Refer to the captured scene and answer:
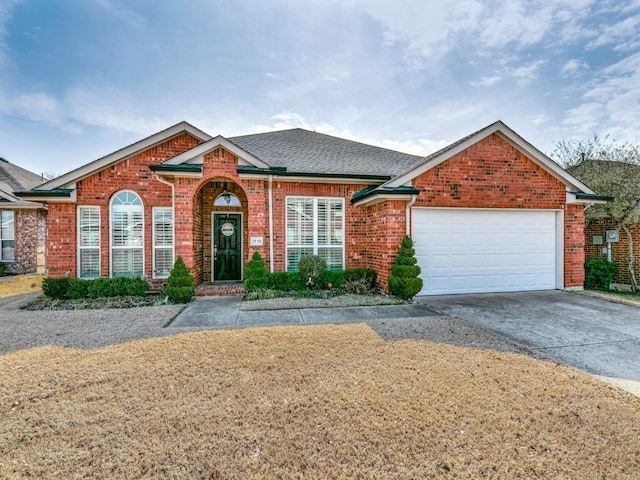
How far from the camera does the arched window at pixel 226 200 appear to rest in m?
10.3

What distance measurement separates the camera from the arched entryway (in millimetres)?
10180

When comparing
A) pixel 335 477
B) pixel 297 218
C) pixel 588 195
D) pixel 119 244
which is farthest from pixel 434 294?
pixel 119 244

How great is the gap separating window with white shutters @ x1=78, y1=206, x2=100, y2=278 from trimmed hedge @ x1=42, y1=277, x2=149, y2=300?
81 centimetres

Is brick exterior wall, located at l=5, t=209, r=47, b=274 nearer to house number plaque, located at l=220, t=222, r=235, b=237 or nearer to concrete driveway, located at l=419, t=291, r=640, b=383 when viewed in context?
house number plaque, located at l=220, t=222, r=235, b=237

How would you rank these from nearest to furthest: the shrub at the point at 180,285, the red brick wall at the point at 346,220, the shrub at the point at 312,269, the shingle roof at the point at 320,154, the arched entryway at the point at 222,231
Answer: the shrub at the point at 180,285
the shrub at the point at 312,269
the red brick wall at the point at 346,220
the shingle roof at the point at 320,154
the arched entryway at the point at 222,231

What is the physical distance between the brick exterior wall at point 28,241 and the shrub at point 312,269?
13791 mm

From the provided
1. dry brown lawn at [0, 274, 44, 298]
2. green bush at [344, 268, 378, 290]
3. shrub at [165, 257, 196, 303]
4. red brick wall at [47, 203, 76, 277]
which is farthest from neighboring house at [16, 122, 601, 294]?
dry brown lawn at [0, 274, 44, 298]

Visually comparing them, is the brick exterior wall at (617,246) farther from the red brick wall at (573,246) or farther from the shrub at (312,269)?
the shrub at (312,269)

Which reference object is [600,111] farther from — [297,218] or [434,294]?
[297,218]

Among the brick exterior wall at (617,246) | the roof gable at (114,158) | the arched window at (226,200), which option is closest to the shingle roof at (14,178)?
the roof gable at (114,158)

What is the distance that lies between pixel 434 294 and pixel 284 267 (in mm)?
4574

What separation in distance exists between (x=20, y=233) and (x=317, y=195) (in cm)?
1443

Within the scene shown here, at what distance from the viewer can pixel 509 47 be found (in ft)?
31.7

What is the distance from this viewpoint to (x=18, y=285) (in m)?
10.9
